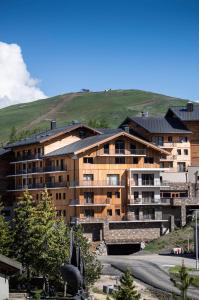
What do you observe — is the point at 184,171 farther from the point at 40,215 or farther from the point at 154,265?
the point at 40,215

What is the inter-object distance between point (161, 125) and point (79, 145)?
22.5 meters

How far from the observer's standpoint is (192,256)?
281ft

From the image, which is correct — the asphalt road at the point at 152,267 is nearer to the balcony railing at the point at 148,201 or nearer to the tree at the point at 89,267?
the tree at the point at 89,267

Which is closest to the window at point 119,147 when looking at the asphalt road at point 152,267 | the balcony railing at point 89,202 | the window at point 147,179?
the window at point 147,179

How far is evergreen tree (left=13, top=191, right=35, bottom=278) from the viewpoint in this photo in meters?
68.1

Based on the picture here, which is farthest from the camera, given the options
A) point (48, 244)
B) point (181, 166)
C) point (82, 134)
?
point (181, 166)

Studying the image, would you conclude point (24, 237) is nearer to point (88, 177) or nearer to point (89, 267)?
point (89, 267)

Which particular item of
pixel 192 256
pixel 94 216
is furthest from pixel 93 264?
pixel 94 216

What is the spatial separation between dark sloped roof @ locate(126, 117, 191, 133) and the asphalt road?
32326 mm

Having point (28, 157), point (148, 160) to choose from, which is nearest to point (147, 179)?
point (148, 160)

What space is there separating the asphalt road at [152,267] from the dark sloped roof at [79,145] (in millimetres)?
16513

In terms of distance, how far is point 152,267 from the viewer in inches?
3076

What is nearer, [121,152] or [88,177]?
[88,177]

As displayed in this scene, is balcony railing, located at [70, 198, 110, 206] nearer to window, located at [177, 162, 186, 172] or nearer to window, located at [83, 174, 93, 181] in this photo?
window, located at [83, 174, 93, 181]
